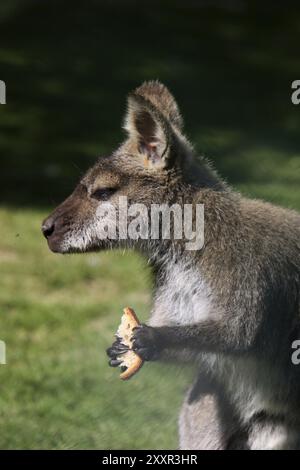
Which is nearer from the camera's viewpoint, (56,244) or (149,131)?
(149,131)

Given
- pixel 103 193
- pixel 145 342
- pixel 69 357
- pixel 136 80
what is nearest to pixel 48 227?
pixel 103 193

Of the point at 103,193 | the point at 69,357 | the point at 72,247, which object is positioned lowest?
the point at 69,357

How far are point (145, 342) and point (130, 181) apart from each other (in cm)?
75

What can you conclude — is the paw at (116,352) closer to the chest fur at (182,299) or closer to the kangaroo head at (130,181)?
the chest fur at (182,299)

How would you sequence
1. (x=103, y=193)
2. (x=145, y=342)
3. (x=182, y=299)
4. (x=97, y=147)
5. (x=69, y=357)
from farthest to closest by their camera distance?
(x=97, y=147) → (x=69, y=357) → (x=103, y=193) → (x=182, y=299) → (x=145, y=342)

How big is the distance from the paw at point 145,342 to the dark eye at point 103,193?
0.66 meters

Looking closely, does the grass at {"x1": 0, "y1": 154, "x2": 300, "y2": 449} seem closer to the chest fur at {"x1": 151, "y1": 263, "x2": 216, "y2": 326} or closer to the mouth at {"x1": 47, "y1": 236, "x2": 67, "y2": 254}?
the chest fur at {"x1": 151, "y1": 263, "x2": 216, "y2": 326}

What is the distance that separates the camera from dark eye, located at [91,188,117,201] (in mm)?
4809

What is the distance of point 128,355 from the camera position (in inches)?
180

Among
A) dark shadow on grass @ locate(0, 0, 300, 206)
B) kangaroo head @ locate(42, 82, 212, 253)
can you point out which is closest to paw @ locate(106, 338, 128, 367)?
kangaroo head @ locate(42, 82, 212, 253)

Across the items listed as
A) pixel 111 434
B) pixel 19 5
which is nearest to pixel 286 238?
pixel 111 434

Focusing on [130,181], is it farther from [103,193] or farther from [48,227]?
[48,227]
